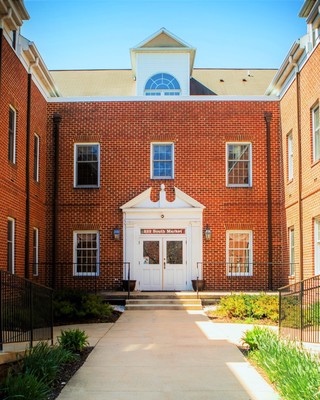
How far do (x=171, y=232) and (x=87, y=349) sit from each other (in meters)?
10.4

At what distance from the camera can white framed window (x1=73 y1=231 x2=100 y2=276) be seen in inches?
818

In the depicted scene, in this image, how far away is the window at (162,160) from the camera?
69.3 ft

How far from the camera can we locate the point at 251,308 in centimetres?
1515

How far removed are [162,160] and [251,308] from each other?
25.5 feet

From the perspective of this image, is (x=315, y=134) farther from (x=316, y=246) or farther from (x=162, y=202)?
(x=162, y=202)

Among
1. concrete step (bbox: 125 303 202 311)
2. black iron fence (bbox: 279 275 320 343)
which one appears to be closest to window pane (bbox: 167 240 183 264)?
concrete step (bbox: 125 303 202 311)

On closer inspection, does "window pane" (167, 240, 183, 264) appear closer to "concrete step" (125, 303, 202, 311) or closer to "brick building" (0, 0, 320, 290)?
"brick building" (0, 0, 320, 290)

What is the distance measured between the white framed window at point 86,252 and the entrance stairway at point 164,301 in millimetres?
2548

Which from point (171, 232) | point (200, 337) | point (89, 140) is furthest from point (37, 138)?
point (200, 337)

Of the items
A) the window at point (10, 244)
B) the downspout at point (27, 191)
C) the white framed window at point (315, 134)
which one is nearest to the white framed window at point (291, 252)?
the white framed window at point (315, 134)

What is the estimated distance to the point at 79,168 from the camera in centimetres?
2130

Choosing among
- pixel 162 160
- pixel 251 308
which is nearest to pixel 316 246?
pixel 251 308

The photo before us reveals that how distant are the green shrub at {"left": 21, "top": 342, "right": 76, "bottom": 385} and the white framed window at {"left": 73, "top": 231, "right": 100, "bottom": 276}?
1179cm

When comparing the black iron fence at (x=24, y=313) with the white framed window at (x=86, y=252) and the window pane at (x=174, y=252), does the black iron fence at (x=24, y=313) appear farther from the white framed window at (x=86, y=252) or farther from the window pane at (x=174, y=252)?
the window pane at (x=174, y=252)
